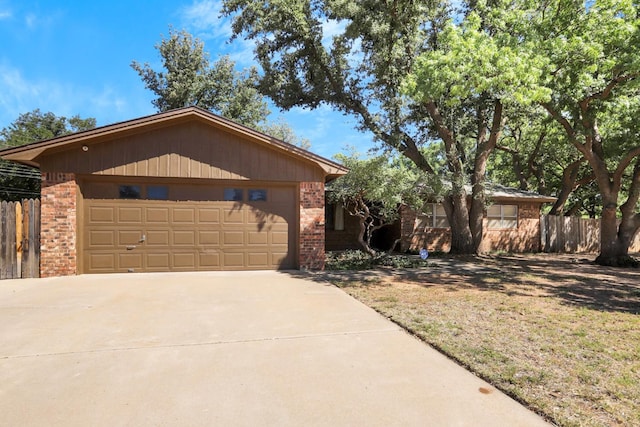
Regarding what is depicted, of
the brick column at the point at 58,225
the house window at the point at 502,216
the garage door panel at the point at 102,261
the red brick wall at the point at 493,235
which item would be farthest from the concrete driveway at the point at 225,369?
the house window at the point at 502,216

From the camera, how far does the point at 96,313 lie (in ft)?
17.2

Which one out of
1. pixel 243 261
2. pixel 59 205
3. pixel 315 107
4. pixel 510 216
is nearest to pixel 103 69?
pixel 315 107

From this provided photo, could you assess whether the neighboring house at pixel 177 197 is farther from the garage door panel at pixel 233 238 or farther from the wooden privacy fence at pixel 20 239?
the wooden privacy fence at pixel 20 239

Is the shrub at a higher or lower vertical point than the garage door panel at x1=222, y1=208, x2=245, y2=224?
lower

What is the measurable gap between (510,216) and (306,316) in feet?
47.7

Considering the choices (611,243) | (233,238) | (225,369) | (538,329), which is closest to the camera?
(225,369)

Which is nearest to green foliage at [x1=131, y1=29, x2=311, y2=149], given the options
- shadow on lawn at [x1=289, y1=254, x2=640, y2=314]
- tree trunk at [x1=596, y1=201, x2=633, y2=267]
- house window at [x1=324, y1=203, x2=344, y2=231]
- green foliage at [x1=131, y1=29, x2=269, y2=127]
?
green foliage at [x1=131, y1=29, x2=269, y2=127]

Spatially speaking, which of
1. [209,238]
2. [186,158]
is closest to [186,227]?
[209,238]

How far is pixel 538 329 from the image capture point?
4578mm

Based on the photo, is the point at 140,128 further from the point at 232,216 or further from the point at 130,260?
the point at 130,260

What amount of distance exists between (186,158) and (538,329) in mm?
7948

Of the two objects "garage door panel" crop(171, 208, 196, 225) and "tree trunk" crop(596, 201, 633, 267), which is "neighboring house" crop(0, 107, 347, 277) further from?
"tree trunk" crop(596, 201, 633, 267)

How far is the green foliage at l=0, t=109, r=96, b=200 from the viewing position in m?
23.2

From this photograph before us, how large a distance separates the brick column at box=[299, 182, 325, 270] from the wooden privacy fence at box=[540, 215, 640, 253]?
12.7 m
